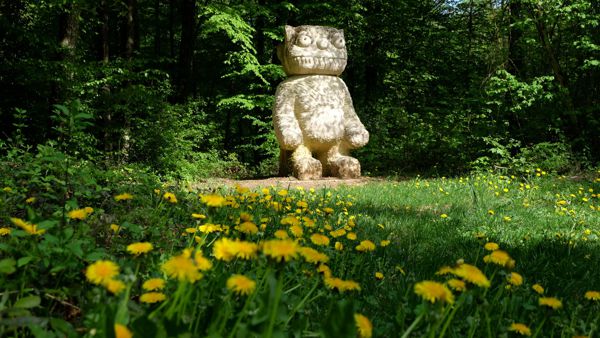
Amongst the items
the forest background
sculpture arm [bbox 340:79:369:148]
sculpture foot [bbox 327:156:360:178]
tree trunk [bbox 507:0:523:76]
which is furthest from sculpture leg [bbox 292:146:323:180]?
tree trunk [bbox 507:0:523:76]

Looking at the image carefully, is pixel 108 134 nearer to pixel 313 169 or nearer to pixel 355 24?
pixel 313 169

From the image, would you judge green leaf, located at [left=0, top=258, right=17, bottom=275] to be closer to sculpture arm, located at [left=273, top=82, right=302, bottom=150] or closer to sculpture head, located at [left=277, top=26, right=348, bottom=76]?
sculpture arm, located at [left=273, top=82, right=302, bottom=150]

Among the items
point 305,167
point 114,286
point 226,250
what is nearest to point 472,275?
point 226,250

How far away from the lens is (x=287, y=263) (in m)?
1.15

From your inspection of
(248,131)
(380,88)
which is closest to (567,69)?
(380,88)

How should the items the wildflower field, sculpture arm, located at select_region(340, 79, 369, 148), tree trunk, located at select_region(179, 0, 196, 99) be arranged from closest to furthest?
the wildflower field
sculpture arm, located at select_region(340, 79, 369, 148)
tree trunk, located at select_region(179, 0, 196, 99)

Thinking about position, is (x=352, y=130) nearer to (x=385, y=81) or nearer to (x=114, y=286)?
(x=385, y=81)

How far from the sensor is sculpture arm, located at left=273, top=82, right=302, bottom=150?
7914 mm

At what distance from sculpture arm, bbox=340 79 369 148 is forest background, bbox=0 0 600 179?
2.14 metres

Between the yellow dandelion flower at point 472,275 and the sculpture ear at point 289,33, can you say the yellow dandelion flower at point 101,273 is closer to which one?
the yellow dandelion flower at point 472,275

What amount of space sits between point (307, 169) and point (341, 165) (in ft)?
2.37

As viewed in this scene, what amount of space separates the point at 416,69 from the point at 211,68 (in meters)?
7.85

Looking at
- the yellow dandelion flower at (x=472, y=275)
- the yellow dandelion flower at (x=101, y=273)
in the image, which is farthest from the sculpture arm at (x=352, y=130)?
the yellow dandelion flower at (x=101, y=273)

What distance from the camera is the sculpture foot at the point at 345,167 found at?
8156 mm
